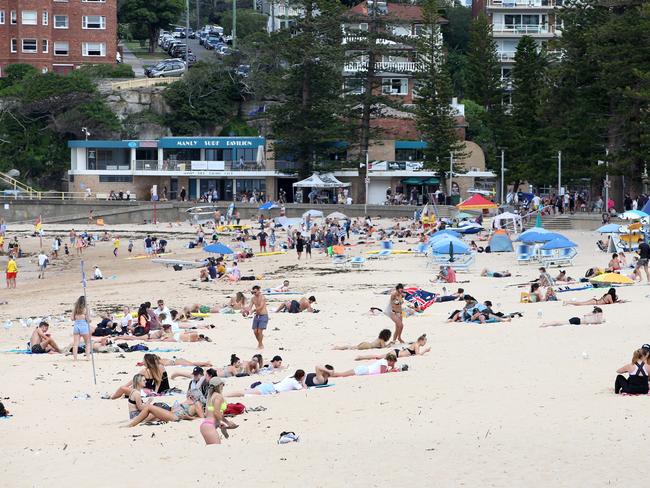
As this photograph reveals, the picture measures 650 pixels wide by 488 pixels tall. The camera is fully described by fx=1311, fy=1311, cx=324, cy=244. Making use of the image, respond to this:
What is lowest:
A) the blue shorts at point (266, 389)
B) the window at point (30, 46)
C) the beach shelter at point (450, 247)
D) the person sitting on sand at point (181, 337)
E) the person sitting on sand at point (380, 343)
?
the person sitting on sand at point (181, 337)

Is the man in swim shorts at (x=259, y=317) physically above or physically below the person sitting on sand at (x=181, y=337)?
above

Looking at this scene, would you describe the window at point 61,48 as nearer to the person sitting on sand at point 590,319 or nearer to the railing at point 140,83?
the railing at point 140,83

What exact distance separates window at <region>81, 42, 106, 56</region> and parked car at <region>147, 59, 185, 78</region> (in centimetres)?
295

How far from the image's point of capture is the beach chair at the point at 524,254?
3116 centimetres

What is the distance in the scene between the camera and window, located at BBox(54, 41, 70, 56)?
2761 inches

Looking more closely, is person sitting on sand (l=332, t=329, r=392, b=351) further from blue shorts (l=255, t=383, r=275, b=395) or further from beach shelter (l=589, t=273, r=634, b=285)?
beach shelter (l=589, t=273, r=634, b=285)

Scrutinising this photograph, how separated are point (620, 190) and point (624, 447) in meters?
36.4

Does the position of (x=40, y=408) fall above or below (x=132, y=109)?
below

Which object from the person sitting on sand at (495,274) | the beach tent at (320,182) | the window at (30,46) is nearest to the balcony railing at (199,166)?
the beach tent at (320,182)

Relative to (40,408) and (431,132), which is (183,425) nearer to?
(40,408)

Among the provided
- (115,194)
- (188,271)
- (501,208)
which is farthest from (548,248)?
(115,194)

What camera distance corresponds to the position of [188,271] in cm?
3397

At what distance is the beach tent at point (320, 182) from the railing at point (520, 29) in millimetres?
20893

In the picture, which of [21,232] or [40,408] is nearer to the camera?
[40,408]
